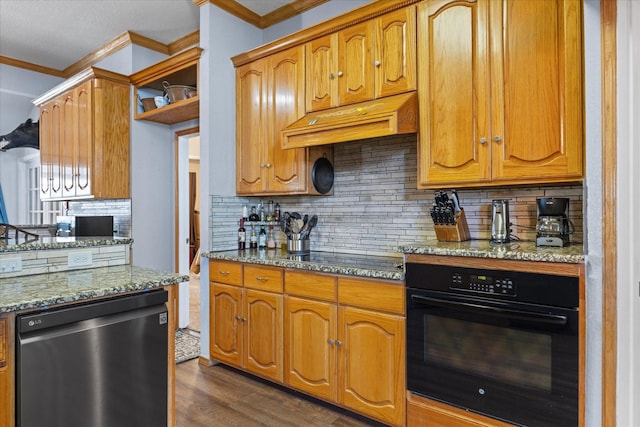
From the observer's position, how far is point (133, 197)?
3795mm

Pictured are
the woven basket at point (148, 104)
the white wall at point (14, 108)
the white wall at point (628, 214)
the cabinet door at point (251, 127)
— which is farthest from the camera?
the white wall at point (14, 108)

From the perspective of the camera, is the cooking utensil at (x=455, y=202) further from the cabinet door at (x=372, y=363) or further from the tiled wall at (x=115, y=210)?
the tiled wall at (x=115, y=210)

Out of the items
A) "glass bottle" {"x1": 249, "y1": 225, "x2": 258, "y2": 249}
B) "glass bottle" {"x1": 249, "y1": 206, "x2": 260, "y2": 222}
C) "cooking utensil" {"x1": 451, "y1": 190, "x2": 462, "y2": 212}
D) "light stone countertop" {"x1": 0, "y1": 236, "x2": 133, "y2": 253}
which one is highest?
"cooking utensil" {"x1": 451, "y1": 190, "x2": 462, "y2": 212}

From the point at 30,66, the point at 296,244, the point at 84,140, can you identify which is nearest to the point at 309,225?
the point at 296,244

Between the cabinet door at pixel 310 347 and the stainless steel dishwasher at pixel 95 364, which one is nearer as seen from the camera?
the stainless steel dishwasher at pixel 95 364

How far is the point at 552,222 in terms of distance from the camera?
1.91m

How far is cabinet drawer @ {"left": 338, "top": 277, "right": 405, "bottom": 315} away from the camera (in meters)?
2.07

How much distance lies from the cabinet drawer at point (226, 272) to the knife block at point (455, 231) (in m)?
1.41

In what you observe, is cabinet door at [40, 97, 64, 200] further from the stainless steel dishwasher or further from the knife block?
the knife block

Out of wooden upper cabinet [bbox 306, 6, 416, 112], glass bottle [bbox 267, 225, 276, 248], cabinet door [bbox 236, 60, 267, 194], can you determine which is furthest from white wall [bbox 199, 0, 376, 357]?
wooden upper cabinet [bbox 306, 6, 416, 112]

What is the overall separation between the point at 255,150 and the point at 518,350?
225 centimetres

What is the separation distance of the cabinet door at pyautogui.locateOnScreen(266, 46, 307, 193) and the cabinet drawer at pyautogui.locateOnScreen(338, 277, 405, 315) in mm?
891

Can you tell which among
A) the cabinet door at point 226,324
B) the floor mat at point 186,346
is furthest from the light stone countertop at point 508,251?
the floor mat at point 186,346

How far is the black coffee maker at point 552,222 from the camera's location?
1897 millimetres
